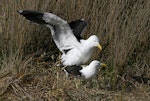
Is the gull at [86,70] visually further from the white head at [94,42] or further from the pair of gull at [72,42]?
the white head at [94,42]

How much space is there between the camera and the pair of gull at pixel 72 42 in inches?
208

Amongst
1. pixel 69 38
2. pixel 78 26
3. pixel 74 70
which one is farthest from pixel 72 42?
pixel 74 70

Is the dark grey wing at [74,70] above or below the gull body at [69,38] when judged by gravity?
below

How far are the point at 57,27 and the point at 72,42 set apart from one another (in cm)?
29

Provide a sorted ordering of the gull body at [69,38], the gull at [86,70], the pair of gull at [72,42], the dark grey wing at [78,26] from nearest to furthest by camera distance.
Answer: the gull at [86,70], the pair of gull at [72,42], the gull body at [69,38], the dark grey wing at [78,26]

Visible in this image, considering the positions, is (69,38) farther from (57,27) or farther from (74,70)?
(74,70)

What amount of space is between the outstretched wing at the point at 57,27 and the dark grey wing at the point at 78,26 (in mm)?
90

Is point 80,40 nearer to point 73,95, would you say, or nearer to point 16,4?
point 16,4

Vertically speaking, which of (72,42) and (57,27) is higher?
(57,27)

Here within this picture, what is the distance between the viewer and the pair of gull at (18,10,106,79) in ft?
17.3

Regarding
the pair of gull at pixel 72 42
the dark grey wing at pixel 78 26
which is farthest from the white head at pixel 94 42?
the dark grey wing at pixel 78 26

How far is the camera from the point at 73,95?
4.62 meters

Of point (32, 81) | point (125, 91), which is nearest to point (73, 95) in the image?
point (32, 81)

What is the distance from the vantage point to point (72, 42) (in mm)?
5707
